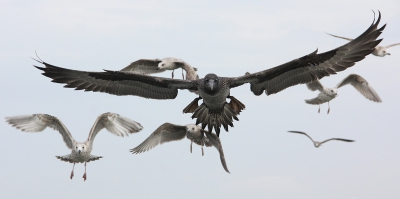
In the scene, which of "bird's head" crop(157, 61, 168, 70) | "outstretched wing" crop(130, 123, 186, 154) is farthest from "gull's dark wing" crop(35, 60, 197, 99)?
"bird's head" crop(157, 61, 168, 70)

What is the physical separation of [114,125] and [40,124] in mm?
1945

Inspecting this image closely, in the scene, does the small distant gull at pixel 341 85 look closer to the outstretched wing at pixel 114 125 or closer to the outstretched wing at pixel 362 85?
the outstretched wing at pixel 362 85

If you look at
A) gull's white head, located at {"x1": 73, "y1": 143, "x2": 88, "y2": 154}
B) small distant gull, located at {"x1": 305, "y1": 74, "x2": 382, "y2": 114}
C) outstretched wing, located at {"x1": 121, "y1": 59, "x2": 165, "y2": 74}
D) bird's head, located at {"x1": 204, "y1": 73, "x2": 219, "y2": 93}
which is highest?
outstretched wing, located at {"x1": 121, "y1": 59, "x2": 165, "y2": 74}

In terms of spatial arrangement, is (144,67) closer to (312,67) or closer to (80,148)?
(80,148)

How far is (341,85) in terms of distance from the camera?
2359 centimetres

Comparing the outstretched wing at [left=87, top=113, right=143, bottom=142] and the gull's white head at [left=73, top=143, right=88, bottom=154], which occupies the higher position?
the outstretched wing at [left=87, top=113, right=143, bottom=142]

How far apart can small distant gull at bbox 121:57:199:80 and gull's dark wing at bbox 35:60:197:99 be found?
21.9 feet

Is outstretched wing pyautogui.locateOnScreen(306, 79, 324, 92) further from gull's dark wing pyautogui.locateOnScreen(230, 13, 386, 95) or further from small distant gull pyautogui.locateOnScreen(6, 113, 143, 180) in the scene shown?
gull's dark wing pyautogui.locateOnScreen(230, 13, 386, 95)

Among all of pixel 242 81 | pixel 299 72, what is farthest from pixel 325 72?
pixel 242 81

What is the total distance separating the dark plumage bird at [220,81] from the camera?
525 inches

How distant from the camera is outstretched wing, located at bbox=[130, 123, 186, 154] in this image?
19156 millimetres

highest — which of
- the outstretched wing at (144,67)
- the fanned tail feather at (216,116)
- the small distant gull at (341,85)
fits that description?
the outstretched wing at (144,67)

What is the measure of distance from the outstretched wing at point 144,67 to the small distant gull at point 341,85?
4892 millimetres


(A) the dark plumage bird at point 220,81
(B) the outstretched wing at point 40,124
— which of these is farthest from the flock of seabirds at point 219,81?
(B) the outstretched wing at point 40,124
